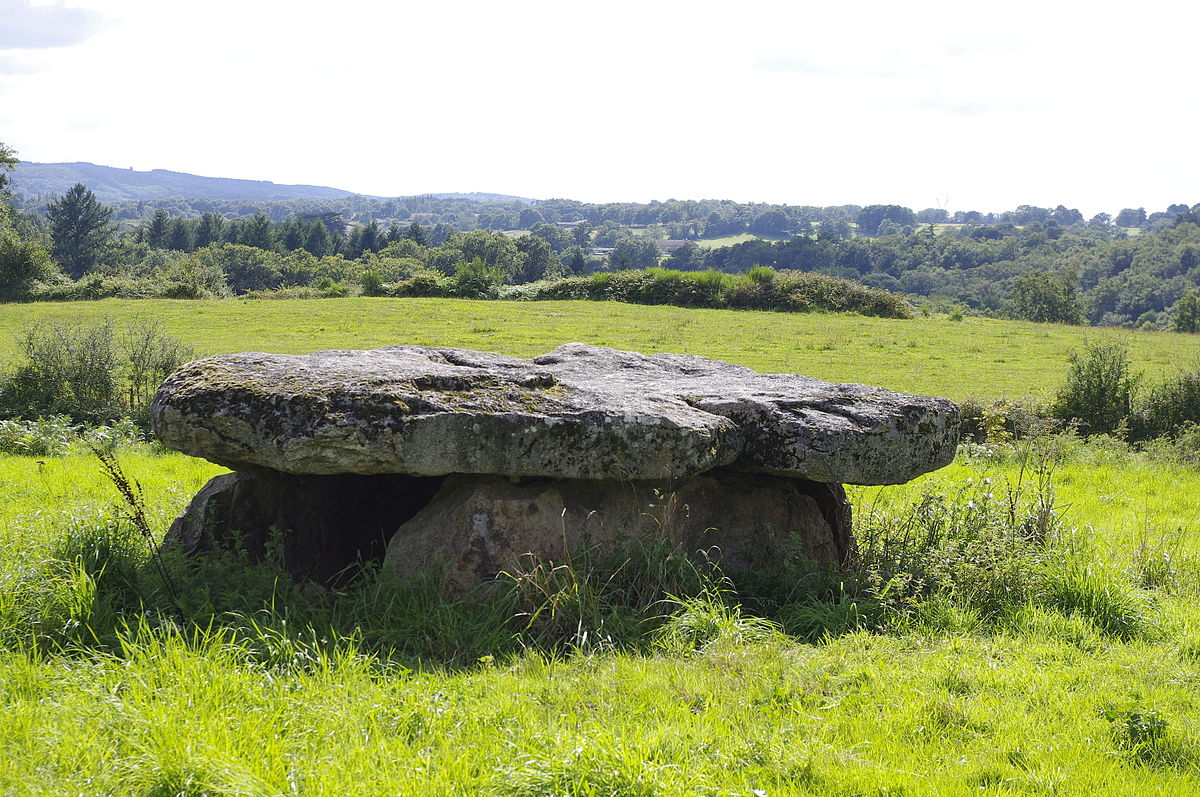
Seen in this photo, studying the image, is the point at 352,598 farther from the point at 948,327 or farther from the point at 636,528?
the point at 948,327

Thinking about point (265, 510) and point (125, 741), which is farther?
point (265, 510)

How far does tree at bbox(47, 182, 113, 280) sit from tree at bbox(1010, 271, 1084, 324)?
119 metres

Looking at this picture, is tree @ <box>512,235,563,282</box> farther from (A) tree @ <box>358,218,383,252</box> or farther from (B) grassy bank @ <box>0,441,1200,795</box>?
(B) grassy bank @ <box>0,441,1200,795</box>

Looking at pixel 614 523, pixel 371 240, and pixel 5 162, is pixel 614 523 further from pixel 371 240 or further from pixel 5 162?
pixel 371 240

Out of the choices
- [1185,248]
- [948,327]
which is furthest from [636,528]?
[1185,248]

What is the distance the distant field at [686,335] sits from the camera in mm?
26859

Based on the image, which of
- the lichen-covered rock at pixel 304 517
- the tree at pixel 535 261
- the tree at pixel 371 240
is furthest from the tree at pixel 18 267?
the tree at pixel 371 240

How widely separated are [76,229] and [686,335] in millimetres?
124992

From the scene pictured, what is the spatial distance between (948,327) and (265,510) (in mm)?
37095

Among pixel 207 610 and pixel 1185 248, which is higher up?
pixel 1185 248

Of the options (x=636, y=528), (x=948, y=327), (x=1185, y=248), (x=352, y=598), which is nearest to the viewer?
(x=352, y=598)

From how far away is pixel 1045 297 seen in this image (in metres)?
81.1

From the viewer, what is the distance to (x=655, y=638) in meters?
6.17


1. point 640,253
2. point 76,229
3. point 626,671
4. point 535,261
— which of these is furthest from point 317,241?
point 626,671
